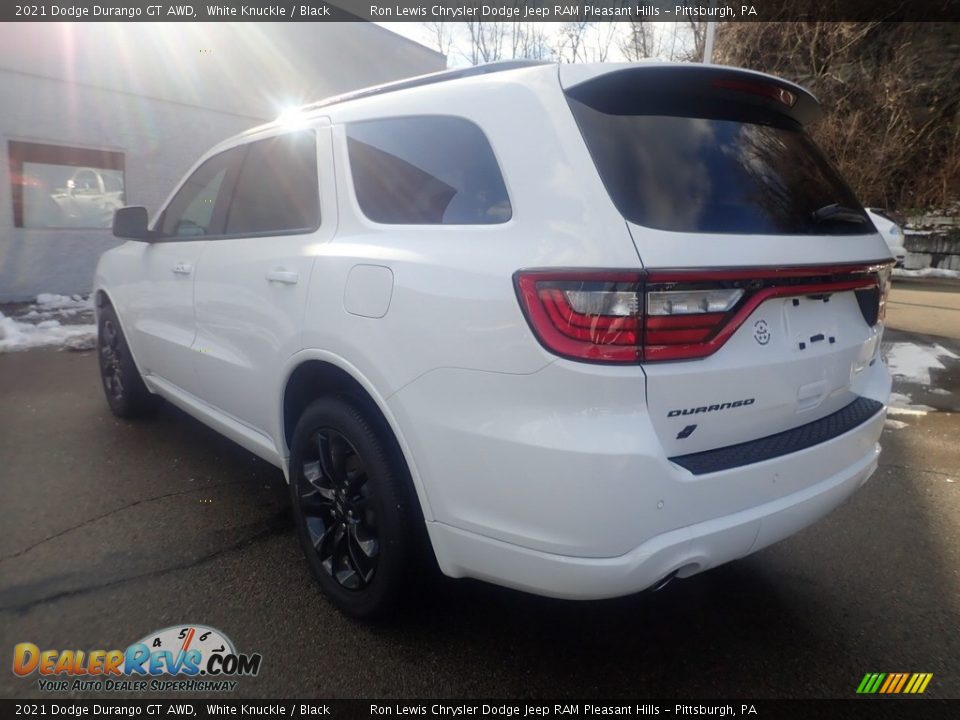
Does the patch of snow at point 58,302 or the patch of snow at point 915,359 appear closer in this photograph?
the patch of snow at point 915,359

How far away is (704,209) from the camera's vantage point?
6.31 feet

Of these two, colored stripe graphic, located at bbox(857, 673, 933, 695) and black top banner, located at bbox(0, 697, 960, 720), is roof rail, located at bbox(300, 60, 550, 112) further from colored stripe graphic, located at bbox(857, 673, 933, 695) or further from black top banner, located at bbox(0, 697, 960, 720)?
colored stripe graphic, located at bbox(857, 673, 933, 695)

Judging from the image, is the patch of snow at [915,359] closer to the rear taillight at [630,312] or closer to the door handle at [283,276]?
the rear taillight at [630,312]

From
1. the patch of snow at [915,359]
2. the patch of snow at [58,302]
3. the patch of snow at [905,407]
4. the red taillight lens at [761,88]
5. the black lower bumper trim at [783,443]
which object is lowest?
the patch of snow at [58,302]

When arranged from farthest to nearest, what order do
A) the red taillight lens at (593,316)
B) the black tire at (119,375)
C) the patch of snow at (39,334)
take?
the patch of snow at (39,334) → the black tire at (119,375) → the red taillight lens at (593,316)

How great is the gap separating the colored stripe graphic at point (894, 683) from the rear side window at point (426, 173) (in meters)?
1.90

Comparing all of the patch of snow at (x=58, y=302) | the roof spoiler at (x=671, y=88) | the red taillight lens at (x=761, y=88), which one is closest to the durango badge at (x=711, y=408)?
the roof spoiler at (x=671, y=88)

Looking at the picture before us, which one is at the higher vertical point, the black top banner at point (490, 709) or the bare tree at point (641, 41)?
the bare tree at point (641, 41)

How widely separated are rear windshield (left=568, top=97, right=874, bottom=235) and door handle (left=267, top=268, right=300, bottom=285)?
49.3 inches

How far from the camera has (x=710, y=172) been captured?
6.63 feet

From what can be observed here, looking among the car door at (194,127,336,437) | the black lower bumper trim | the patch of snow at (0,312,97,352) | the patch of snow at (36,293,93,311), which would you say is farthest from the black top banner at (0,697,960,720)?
the patch of snow at (36,293,93,311)

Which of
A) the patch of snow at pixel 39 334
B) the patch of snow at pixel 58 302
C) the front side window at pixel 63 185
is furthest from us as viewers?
the front side window at pixel 63 185

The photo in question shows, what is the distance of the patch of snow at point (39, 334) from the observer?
275 inches

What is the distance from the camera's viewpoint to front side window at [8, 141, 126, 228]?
908cm
